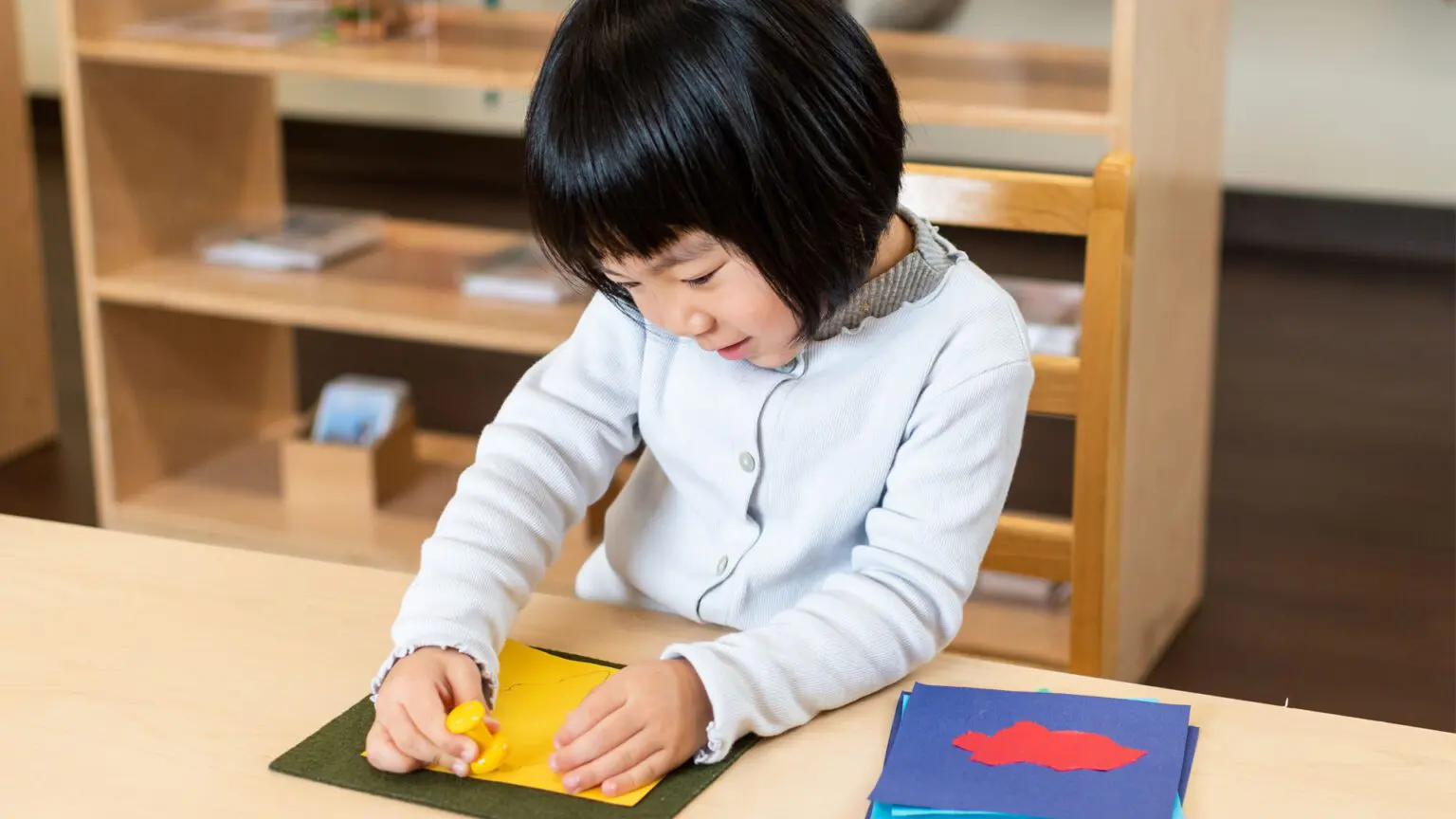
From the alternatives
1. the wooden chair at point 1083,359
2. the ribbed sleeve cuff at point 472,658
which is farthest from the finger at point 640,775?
the wooden chair at point 1083,359

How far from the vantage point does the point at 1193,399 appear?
210 cm

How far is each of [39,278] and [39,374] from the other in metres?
0.16

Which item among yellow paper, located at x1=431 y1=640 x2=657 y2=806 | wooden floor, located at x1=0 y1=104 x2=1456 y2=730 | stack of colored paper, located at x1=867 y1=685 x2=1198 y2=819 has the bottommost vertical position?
wooden floor, located at x1=0 y1=104 x2=1456 y2=730

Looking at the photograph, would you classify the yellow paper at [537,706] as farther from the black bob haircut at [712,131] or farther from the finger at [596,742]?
the black bob haircut at [712,131]

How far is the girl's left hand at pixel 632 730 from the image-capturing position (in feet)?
2.53

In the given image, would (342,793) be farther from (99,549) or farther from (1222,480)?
(1222,480)

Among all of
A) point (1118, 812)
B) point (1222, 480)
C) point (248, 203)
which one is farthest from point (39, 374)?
point (1118, 812)

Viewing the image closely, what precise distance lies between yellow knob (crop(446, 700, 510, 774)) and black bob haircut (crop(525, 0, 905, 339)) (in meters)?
0.23

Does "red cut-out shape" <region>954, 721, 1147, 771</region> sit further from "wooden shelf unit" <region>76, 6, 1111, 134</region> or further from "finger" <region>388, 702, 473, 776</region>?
"wooden shelf unit" <region>76, 6, 1111, 134</region>

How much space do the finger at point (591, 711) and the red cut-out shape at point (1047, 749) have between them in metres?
0.16

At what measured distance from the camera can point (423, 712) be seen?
2.62 feet

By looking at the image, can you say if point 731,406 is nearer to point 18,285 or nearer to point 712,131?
point 712,131

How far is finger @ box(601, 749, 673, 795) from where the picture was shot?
0.77m

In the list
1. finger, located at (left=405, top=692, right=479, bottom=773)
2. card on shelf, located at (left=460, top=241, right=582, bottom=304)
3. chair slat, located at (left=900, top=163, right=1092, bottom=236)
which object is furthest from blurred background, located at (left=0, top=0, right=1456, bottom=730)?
finger, located at (left=405, top=692, right=479, bottom=773)
